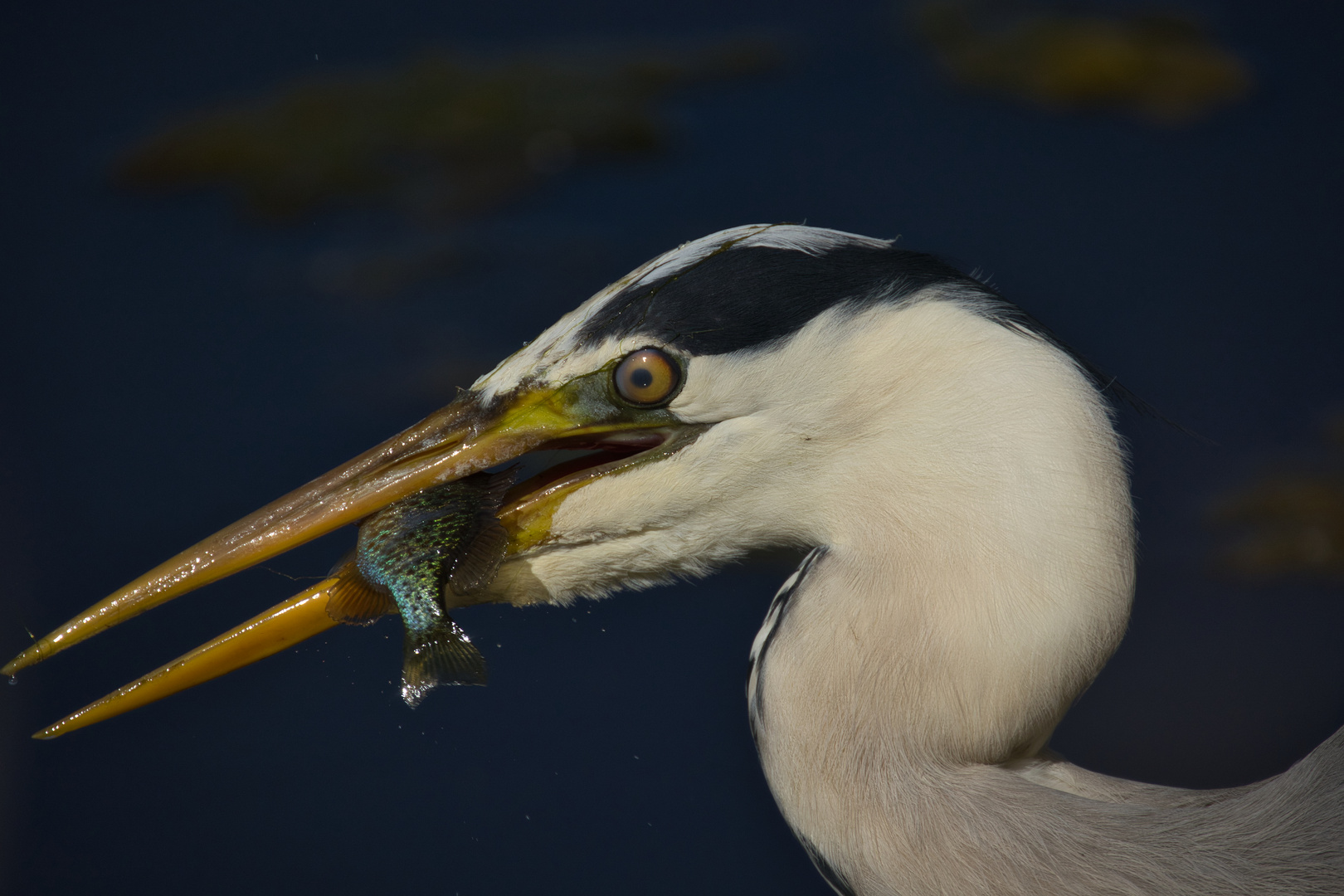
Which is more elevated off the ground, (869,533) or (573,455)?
(573,455)

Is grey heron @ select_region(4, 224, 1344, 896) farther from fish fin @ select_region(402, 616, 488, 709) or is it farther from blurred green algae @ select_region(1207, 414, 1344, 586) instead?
blurred green algae @ select_region(1207, 414, 1344, 586)

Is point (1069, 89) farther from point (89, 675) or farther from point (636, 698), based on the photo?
point (89, 675)

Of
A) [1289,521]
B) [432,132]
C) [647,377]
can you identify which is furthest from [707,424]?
[432,132]

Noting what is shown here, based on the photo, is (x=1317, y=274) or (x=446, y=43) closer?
(x=1317, y=274)

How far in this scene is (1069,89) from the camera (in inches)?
115

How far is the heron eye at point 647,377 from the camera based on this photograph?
903mm

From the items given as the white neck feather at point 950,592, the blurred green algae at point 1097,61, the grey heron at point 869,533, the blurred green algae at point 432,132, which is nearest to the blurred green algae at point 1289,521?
the blurred green algae at point 1097,61

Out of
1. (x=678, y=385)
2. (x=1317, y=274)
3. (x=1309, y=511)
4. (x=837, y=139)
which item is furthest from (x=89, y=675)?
(x=1317, y=274)

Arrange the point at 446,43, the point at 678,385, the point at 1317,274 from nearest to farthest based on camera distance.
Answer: the point at 678,385 < the point at 1317,274 < the point at 446,43

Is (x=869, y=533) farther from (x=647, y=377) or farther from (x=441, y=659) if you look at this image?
(x=441, y=659)

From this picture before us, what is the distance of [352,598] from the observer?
983mm

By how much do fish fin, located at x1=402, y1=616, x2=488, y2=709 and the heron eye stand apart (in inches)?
10.7

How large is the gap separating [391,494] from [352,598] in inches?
4.5

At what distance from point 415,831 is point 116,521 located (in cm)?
94
